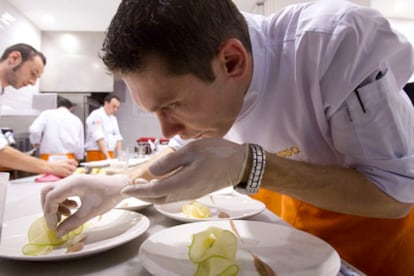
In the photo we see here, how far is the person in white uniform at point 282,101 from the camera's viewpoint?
571 mm

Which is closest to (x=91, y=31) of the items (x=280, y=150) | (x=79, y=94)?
(x=79, y=94)

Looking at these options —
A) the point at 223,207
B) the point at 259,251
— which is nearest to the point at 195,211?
the point at 223,207

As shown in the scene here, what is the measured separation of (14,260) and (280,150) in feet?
2.18

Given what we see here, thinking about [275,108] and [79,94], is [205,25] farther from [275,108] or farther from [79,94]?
[79,94]

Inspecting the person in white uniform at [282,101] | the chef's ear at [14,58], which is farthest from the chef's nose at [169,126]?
the chef's ear at [14,58]

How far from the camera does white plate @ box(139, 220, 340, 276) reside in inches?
18.4

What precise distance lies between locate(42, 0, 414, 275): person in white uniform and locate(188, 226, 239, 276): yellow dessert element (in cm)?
10

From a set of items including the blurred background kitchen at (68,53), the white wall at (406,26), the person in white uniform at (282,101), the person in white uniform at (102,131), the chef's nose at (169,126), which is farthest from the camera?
the person in white uniform at (102,131)

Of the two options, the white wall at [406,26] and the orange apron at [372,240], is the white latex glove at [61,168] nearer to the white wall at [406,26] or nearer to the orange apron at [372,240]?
the orange apron at [372,240]

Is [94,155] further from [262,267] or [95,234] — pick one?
[262,267]

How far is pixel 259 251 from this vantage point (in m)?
0.56

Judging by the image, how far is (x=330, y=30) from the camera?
24.7 inches

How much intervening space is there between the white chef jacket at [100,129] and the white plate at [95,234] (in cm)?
357

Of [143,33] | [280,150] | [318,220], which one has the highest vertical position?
[143,33]
